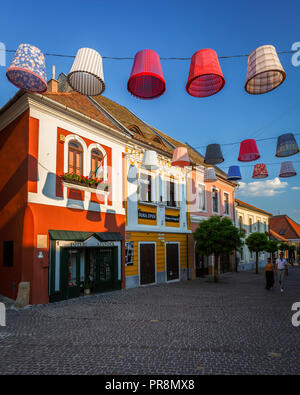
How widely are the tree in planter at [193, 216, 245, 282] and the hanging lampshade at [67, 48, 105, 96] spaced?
495 inches

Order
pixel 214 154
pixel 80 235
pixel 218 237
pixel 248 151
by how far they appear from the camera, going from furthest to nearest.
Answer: pixel 218 237
pixel 214 154
pixel 80 235
pixel 248 151

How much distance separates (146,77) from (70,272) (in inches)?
343

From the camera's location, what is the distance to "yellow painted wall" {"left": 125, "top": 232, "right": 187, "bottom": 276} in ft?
49.4

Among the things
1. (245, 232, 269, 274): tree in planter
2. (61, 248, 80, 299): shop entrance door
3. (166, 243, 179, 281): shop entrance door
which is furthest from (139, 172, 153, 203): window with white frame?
(245, 232, 269, 274): tree in planter

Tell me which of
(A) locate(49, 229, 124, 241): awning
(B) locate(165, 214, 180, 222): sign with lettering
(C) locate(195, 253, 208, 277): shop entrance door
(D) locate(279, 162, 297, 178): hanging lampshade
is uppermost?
(D) locate(279, 162, 297, 178): hanging lampshade

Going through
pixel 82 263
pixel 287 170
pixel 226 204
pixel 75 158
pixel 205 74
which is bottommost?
pixel 82 263

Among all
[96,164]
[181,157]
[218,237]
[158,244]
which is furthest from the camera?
[218,237]

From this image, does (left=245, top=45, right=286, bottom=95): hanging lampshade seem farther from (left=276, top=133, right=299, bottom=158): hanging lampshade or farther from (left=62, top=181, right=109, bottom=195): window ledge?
(left=62, top=181, right=109, bottom=195): window ledge

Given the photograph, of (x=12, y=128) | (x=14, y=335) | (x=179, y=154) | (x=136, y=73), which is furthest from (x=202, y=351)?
(x=12, y=128)

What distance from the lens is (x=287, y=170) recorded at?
11438 mm

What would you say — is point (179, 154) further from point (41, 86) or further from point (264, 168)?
point (41, 86)

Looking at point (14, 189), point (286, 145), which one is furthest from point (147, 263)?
point (286, 145)

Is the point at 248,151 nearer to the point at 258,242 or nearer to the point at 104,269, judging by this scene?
the point at 104,269
